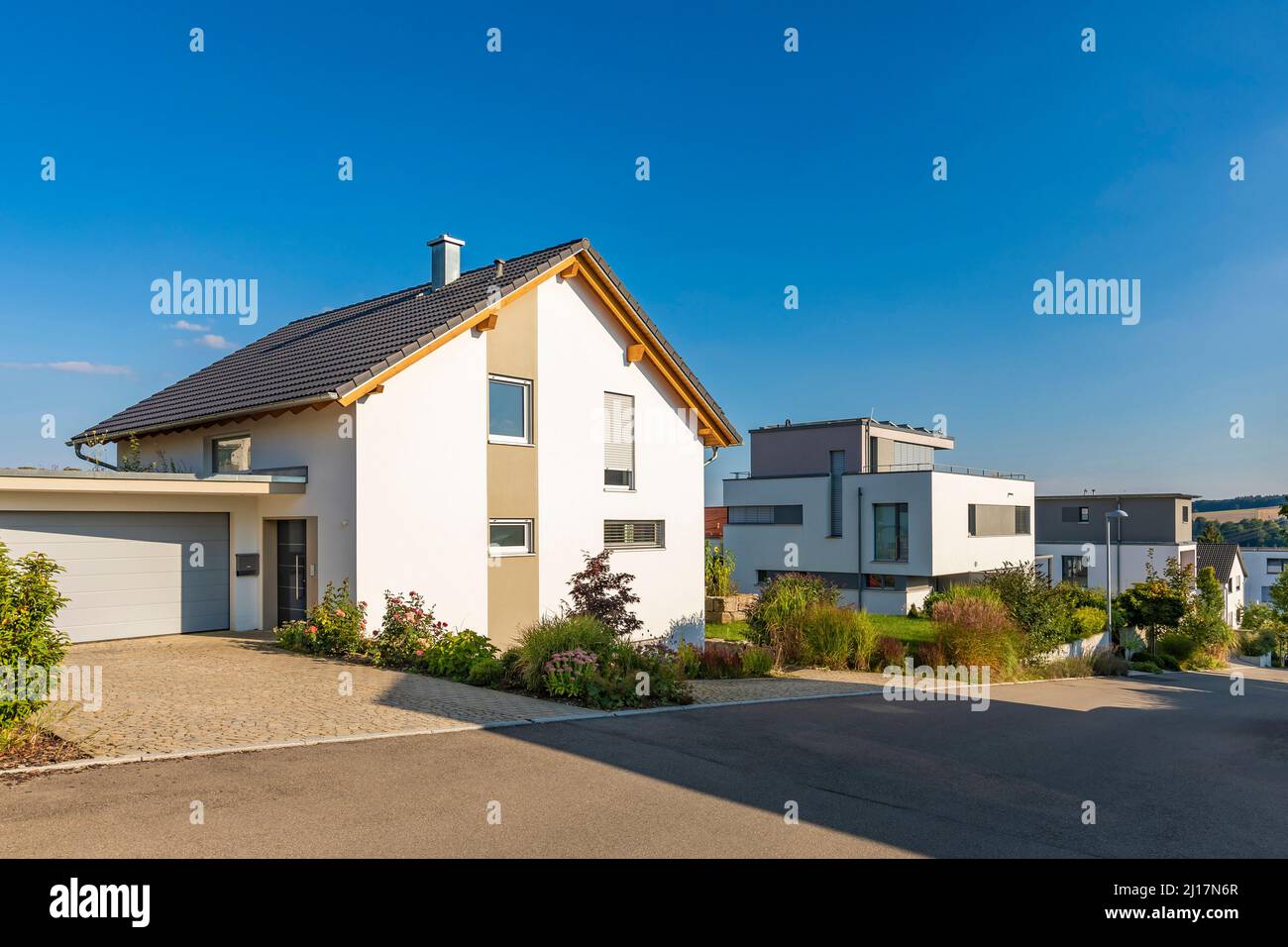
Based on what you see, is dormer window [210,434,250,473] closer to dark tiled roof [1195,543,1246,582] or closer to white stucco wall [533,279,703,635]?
white stucco wall [533,279,703,635]

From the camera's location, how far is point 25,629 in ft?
22.4

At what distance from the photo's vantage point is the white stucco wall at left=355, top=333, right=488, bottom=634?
14.0 metres

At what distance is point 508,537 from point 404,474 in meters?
2.67

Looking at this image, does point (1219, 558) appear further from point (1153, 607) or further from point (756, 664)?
point (756, 664)

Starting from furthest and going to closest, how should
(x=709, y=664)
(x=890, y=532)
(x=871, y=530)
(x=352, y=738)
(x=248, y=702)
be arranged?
(x=871, y=530) → (x=890, y=532) → (x=709, y=664) → (x=248, y=702) → (x=352, y=738)

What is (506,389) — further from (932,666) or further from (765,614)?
(932,666)

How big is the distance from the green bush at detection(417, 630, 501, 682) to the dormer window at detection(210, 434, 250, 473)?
A: 6.34 metres

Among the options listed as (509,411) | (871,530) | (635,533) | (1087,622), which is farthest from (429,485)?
(871,530)

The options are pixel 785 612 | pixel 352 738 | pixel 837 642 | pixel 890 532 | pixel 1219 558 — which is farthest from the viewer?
pixel 1219 558

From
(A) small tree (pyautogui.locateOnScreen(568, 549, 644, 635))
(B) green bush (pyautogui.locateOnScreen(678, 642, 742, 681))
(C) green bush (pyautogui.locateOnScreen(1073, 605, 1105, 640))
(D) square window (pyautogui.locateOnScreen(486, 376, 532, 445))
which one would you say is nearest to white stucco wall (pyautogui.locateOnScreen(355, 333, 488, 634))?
(D) square window (pyautogui.locateOnScreen(486, 376, 532, 445))

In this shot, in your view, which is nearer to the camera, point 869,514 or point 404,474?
point 404,474
